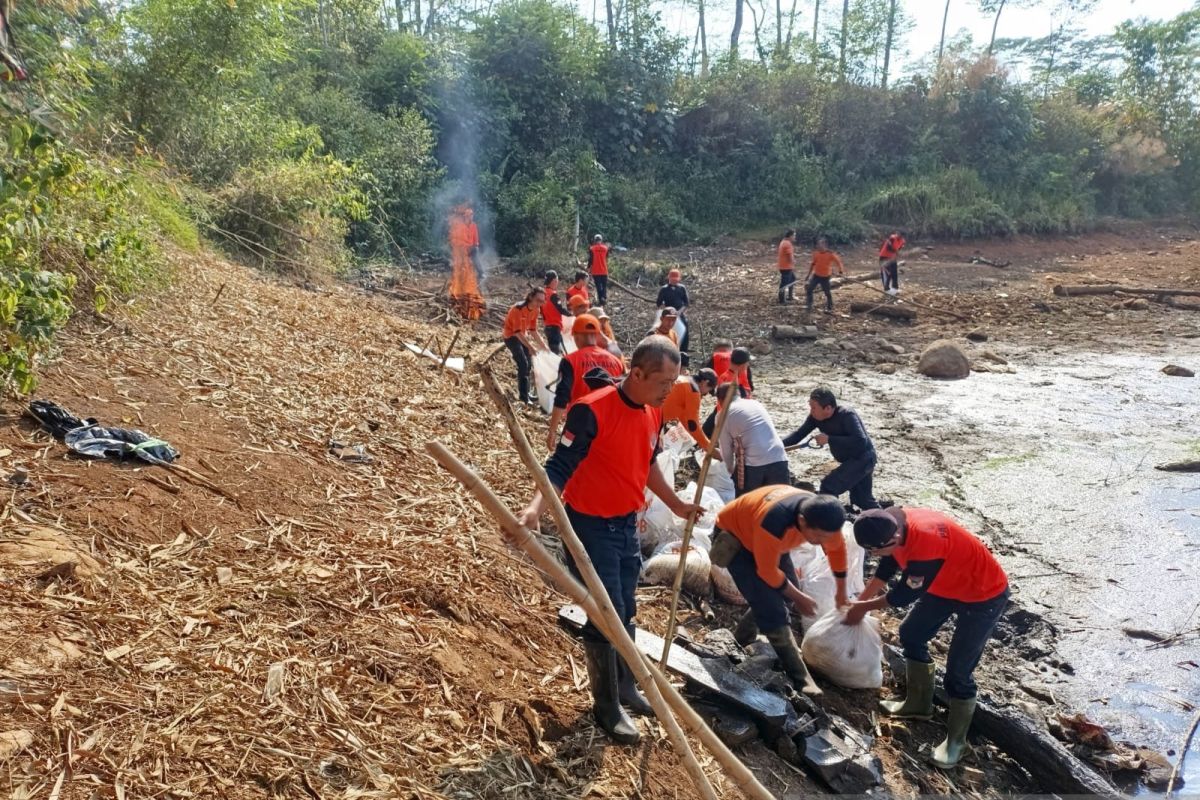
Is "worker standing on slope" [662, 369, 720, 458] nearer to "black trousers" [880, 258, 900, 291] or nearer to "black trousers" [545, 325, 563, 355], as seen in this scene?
"black trousers" [545, 325, 563, 355]

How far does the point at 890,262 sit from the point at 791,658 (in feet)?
42.8

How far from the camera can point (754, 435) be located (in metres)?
5.85

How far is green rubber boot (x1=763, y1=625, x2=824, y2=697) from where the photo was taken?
172 inches

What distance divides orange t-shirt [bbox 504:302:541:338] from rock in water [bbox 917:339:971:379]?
6.02 m

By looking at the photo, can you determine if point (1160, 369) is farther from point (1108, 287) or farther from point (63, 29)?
point (63, 29)

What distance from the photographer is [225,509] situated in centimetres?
416

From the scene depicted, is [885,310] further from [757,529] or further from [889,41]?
[889,41]

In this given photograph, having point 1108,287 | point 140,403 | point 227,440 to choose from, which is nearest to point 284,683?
point 227,440

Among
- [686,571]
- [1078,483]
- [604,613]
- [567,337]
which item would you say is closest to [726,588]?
[686,571]

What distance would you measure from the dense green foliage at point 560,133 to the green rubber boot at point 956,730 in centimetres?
626

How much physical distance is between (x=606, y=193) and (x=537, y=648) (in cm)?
1951

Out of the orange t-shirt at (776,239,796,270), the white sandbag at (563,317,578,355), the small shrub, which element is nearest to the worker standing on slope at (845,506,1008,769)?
the white sandbag at (563,317,578,355)

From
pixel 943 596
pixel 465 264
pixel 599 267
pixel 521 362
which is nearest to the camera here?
pixel 943 596

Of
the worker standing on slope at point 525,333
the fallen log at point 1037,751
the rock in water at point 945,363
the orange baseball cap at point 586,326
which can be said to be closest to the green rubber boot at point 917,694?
the fallen log at point 1037,751
